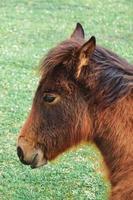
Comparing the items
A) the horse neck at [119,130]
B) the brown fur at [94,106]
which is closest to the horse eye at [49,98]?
the brown fur at [94,106]

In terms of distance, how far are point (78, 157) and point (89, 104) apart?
3026 millimetres

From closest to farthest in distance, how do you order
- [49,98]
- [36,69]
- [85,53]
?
[85,53]
[49,98]
[36,69]

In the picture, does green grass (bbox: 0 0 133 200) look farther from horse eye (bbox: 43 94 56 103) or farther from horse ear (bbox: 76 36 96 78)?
horse ear (bbox: 76 36 96 78)

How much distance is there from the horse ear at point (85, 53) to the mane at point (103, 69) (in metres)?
0.04

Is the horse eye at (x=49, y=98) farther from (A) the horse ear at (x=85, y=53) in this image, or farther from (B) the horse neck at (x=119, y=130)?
(B) the horse neck at (x=119, y=130)

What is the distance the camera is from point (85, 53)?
3.40 metres

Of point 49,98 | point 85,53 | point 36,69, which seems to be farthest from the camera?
point 36,69

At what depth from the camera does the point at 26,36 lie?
12.6 m

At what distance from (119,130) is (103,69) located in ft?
1.33

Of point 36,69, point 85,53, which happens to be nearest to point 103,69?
point 85,53

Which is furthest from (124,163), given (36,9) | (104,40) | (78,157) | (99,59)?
(36,9)

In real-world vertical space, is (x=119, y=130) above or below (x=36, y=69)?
above

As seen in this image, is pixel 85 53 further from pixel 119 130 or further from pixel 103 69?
pixel 119 130

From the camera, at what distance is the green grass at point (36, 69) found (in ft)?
18.5
